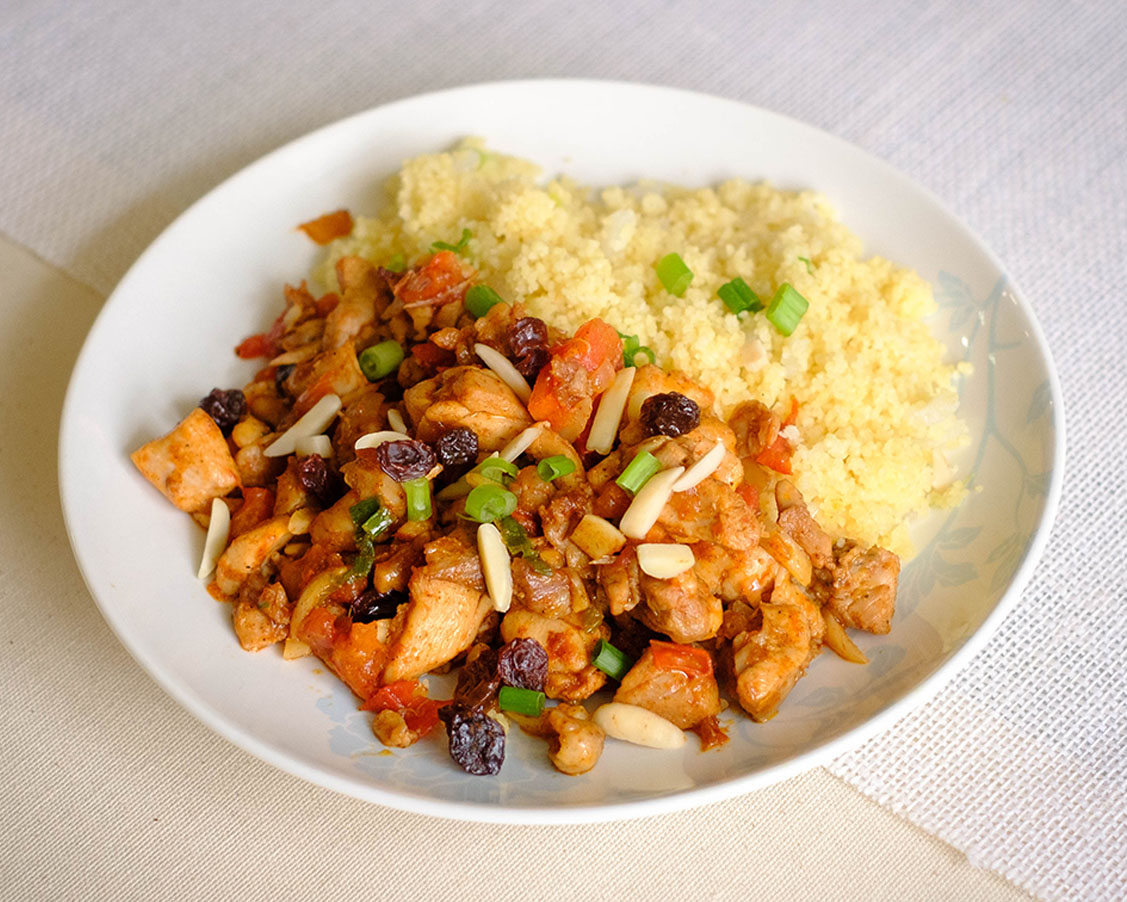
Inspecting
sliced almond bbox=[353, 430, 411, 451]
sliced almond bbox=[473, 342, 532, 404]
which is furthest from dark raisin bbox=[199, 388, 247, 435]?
sliced almond bbox=[473, 342, 532, 404]

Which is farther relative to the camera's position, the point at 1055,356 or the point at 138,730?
the point at 1055,356

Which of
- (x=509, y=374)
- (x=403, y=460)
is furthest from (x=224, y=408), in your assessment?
(x=509, y=374)

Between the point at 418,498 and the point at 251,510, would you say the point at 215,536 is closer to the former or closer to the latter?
the point at 251,510

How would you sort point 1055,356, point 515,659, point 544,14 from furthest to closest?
point 544,14, point 1055,356, point 515,659

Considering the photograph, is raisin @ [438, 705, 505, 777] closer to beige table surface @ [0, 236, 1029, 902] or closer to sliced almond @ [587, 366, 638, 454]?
beige table surface @ [0, 236, 1029, 902]

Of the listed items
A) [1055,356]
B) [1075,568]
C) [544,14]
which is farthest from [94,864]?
[544,14]

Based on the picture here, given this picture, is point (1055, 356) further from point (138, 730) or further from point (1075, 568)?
point (138, 730)

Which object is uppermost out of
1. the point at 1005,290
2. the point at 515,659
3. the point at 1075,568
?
the point at 1005,290

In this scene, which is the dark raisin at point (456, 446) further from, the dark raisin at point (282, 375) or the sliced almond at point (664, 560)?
the dark raisin at point (282, 375)
